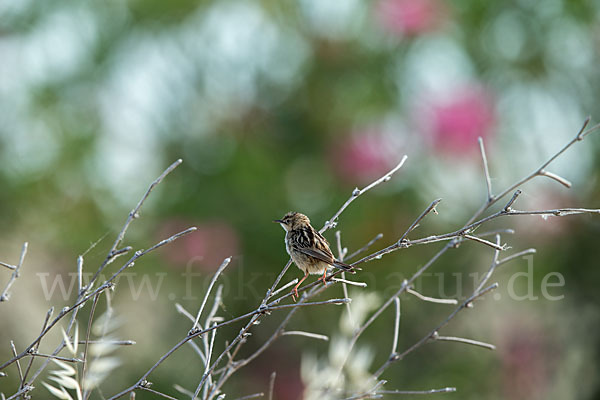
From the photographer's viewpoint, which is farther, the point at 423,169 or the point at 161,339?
the point at 161,339

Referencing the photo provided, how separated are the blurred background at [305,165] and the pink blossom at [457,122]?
2cm

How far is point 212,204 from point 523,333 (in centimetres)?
293

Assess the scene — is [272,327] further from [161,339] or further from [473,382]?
[473,382]

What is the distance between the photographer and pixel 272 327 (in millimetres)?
5391

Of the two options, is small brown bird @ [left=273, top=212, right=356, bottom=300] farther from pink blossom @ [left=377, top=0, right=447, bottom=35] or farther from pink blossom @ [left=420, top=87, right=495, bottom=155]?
pink blossom @ [left=377, top=0, right=447, bottom=35]

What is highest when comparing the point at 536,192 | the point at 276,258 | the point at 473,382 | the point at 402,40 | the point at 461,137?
the point at 402,40

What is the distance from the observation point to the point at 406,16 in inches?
224

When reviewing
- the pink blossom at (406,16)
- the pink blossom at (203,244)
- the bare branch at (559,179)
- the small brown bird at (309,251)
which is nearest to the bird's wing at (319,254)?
the small brown bird at (309,251)

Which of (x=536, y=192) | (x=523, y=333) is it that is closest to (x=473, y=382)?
(x=523, y=333)

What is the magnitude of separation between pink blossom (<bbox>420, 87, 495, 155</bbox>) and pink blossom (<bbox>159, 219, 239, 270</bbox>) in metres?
1.82

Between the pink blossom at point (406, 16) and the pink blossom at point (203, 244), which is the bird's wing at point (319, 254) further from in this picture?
the pink blossom at point (406, 16)

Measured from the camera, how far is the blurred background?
5363mm

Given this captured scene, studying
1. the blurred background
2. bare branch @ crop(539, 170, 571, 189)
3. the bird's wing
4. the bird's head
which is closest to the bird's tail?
the bird's wing

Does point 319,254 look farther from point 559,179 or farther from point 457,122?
point 457,122
